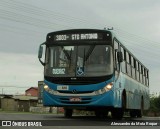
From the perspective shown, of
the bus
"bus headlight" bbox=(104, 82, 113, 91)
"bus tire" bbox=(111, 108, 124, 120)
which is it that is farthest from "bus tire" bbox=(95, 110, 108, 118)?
"bus headlight" bbox=(104, 82, 113, 91)

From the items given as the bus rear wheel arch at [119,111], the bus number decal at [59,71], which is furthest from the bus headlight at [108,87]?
the bus rear wheel arch at [119,111]

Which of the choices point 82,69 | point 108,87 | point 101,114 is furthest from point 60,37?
point 101,114

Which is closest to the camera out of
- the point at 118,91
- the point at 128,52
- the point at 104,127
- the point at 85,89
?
the point at 104,127

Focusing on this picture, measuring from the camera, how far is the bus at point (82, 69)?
18.8m

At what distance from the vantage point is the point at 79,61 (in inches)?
750

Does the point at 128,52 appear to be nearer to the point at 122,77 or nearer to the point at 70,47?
the point at 122,77

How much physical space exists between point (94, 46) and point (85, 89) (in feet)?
5.81

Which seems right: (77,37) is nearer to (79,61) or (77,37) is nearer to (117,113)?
(79,61)

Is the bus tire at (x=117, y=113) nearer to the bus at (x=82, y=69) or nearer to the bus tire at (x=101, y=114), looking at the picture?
the bus at (x=82, y=69)

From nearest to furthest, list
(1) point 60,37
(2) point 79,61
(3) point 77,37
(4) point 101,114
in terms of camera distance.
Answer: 1. (2) point 79,61
2. (3) point 77,37
3. (1) point 60,37
4. (4) point 101,114

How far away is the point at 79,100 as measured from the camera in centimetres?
1880

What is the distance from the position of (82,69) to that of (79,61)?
38 centimetres

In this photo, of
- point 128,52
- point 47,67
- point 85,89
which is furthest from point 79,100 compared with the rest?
point 128,52

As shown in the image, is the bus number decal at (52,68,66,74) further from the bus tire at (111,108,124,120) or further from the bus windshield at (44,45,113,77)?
the bus tire at (111,108,124,120)
